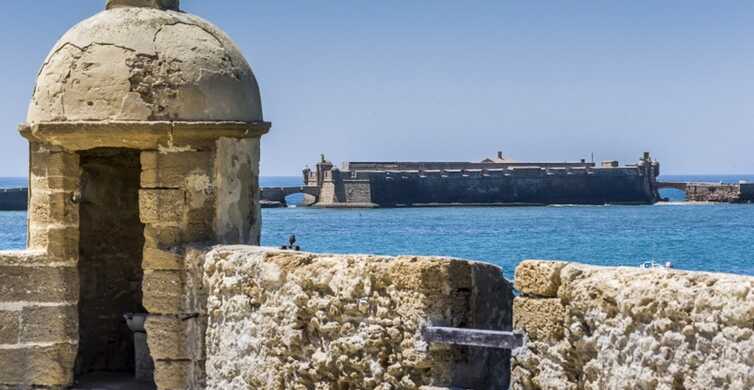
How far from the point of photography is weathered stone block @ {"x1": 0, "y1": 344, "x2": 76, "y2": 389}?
745 cm

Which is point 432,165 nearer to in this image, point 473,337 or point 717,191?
point 717,191

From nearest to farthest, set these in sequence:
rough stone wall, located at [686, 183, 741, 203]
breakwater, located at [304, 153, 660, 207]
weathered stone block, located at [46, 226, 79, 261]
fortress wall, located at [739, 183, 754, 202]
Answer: weathered stone block, located at [46, 226, 79, 261] < breakwater, located at [304, 153, 660, 207] < fortress wall, located at [739, 183, 754, 202] < rough stone wall, located at [686, 183, 741, 203]

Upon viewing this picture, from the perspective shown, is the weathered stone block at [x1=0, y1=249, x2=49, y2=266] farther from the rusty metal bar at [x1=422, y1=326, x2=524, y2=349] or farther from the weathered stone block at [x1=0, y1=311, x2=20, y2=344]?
the rusty metal bar at [x1=422, y1=326, x2=524, y2=349]

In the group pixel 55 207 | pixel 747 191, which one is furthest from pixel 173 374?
pixel 747 191

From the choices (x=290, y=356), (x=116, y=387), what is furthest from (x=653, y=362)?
(x=116, y=387)

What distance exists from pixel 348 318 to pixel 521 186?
78935 mm

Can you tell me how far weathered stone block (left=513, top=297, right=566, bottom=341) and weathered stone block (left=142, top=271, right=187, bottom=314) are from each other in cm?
261

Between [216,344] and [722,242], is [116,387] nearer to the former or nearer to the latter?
[216,344]

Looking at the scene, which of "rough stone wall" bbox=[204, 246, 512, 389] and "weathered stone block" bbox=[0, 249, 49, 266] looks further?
"weathered stone block" bbox=[0, 249, 49, 266]

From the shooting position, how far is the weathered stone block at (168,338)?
23.4 ft

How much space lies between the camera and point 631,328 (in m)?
4.61

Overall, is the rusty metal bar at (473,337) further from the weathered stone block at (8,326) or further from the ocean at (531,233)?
the ocean at (531,233)

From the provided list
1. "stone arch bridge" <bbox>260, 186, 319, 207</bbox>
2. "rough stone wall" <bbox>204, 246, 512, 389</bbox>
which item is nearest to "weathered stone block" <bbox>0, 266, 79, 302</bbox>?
"rough stone wall" <bbox>204, 246, 512, 389</bbox>

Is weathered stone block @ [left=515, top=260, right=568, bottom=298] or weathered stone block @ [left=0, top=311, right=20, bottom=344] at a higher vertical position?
weathered stone block @ [left=515, top=260, right=568, bottom=298]
